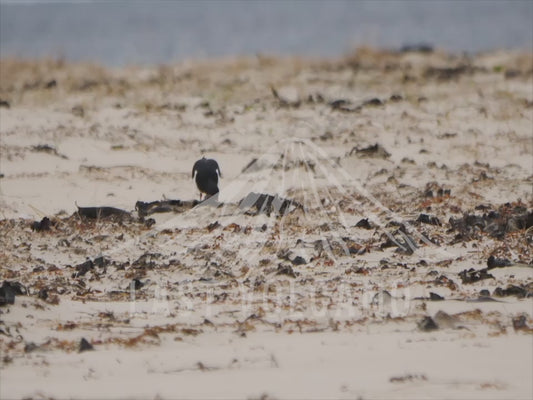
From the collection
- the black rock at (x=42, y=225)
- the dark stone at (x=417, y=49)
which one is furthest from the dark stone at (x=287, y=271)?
the dark stone at (x=417, y=49)

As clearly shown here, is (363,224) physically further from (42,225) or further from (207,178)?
(42,225)

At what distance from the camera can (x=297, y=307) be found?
18.5ft

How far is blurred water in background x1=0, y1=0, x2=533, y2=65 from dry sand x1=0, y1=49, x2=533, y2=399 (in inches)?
1082

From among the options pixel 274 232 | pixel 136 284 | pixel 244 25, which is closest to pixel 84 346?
pixel 136 284

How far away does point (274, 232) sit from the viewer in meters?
7.67

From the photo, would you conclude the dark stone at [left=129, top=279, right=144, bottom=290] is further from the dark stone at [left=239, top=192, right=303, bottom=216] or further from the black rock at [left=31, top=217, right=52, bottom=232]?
the dark stone at [left=239, top=192, right=303, bottom=216]

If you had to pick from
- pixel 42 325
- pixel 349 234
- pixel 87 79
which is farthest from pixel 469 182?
pixel 87 79

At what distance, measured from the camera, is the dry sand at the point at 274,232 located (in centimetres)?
467

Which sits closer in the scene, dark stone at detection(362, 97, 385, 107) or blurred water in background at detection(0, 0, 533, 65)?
dark stone at detection(362, 97, 385, 107)

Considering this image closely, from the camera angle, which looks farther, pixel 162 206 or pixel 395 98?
pixel 395 98

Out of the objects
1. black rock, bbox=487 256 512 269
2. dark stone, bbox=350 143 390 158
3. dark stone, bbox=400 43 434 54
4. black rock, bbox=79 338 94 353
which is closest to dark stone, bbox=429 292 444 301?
black rock, bbox=487 256 512 269

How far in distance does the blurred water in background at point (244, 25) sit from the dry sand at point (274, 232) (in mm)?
27490

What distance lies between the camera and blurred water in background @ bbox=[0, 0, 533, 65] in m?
49.9

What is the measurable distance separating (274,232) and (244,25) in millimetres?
68429
